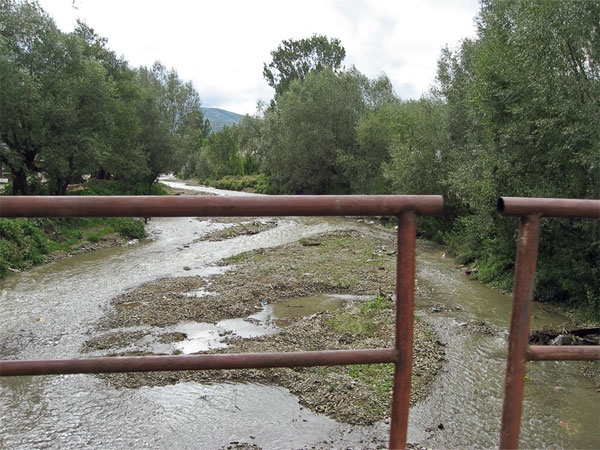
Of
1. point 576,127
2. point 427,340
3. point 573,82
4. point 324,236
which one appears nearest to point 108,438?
point 427,340

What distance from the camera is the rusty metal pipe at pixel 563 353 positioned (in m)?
1.64

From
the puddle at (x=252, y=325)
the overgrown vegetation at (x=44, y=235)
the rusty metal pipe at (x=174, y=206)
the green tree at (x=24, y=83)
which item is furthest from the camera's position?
the green tree at (x=24, y=83)

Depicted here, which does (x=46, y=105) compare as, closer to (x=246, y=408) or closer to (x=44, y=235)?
(x=44, y=235)

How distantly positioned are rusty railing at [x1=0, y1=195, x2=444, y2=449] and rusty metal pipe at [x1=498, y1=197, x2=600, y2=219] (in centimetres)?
24

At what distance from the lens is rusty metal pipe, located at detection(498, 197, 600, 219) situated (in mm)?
1564

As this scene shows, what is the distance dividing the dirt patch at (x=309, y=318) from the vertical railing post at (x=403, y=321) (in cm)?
378

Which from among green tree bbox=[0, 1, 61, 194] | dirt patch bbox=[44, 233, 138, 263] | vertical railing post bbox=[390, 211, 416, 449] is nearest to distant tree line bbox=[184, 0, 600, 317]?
vertical railing post bbox=[390, 211, 416, 449]

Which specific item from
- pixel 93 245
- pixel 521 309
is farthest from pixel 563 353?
pixel 93 245

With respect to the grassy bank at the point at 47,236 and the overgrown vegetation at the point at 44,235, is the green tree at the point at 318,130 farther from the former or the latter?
the overgrown vegetation at the point at 44,235

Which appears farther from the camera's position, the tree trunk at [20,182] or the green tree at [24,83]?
the tree trunk at [20,182]

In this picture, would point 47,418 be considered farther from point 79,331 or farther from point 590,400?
point 590,400

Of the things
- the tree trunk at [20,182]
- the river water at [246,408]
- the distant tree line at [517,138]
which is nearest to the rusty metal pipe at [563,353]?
the river water at [246,408]

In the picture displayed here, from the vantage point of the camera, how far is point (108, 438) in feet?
15.9

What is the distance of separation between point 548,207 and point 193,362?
1412mm
